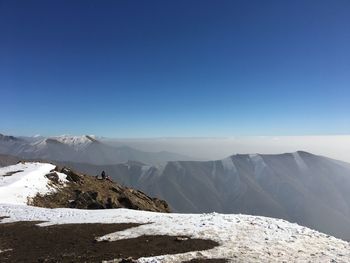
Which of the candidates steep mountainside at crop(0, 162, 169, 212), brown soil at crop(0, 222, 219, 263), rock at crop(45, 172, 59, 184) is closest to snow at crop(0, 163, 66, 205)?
steep mountainside at crop(0, 162, 169, 212)

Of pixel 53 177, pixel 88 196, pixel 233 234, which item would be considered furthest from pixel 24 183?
pixel 233 234

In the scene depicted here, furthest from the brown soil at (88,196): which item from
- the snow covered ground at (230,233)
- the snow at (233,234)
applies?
the snow at (233,234)

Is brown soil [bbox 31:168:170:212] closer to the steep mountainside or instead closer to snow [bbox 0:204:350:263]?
the steep mountainside

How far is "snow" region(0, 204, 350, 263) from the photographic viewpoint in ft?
74.2

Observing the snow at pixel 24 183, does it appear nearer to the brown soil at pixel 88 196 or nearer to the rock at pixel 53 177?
the rock at pixel 53 177

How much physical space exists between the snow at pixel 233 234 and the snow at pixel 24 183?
13.2 metres

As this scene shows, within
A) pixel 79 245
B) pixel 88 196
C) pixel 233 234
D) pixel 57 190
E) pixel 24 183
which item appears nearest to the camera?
pixel 79 245

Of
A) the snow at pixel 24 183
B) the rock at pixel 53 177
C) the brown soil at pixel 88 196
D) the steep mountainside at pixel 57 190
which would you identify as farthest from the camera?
the rock at pixel 53 177

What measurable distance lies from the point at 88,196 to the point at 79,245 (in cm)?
3043

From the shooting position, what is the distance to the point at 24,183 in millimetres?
56219

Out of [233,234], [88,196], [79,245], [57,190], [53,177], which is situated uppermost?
[53,177]

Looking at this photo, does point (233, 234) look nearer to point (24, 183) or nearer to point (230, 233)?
point (230, 233)

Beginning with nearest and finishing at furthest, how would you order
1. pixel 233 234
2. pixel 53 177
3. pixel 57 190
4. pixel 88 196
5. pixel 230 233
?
pixel 233 234
pixel 230 233
pixel 88 196
pixel 57 190
pixel 53 177

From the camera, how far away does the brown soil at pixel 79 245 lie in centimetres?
2339
